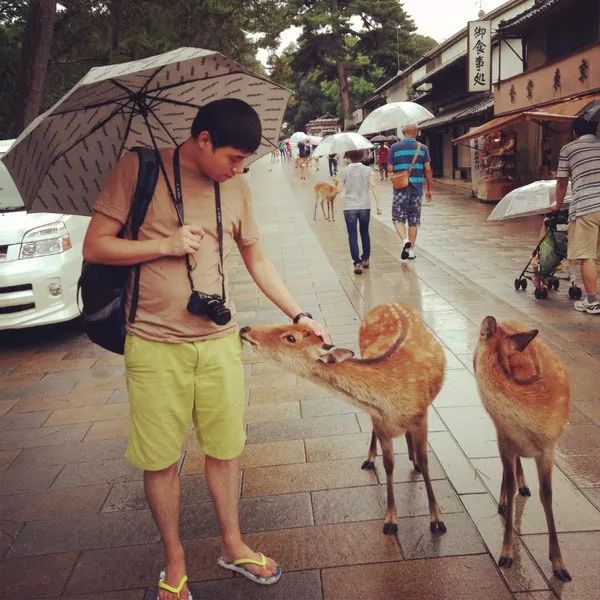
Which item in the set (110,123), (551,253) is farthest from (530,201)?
(110,123)

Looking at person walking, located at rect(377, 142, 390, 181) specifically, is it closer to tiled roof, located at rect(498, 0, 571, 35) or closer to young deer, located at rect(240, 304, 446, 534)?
tiled roof, located at rect(498, 0, 571, 35)

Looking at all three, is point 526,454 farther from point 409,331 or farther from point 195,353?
point 195,353

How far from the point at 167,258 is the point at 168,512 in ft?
3.18

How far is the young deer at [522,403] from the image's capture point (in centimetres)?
249

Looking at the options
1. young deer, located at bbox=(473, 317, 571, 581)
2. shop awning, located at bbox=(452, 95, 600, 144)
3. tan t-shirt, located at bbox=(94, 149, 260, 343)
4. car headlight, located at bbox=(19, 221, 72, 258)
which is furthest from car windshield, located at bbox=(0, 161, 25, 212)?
shop awning, located at bbox=(452, 95, 600, 144)

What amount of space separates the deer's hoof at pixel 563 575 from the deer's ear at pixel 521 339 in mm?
889

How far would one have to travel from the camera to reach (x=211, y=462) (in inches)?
97.6

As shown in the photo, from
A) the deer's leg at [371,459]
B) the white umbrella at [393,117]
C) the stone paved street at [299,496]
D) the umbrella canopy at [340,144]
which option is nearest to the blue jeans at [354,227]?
the white umbrella at [393,117]

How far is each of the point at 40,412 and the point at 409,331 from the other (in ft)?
9.91

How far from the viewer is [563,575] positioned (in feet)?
8.12

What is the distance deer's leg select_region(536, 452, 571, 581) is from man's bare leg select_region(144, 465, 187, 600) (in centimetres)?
147

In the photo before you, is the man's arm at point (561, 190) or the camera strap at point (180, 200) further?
the man's arm at point (561, 190)

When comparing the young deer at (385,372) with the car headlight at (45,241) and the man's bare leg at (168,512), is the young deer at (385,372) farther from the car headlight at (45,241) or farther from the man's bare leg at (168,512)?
the car headlight at (45,241)

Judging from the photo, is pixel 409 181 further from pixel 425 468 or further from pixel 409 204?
pixel 425 468
